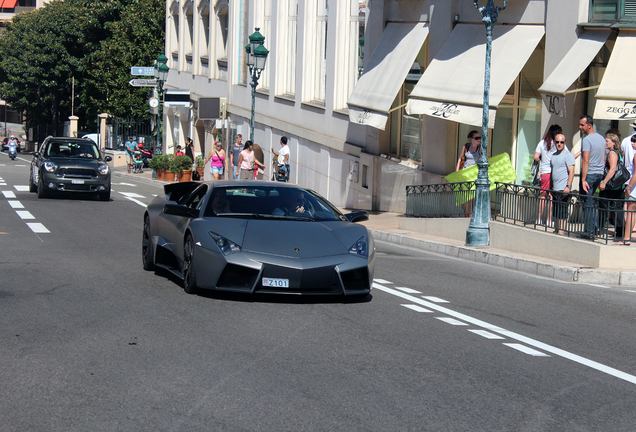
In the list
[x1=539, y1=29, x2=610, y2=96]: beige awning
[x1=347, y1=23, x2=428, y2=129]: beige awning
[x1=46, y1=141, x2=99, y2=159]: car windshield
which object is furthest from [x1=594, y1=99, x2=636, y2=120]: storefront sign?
[x1=46, y1=141, x2=99, y2=159]: car windshield

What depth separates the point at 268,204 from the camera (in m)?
13.8

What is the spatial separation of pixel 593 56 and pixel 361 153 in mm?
12804

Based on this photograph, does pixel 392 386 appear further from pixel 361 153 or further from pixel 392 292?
pixel 361 153

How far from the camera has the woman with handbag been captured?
18.0 metres

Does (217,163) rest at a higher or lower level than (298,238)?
lower

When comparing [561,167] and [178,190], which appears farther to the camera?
[561,167]

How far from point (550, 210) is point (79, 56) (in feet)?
254

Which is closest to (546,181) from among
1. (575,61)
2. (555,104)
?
(555,104)

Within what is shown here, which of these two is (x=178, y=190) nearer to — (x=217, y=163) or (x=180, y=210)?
(x=180, y=210)

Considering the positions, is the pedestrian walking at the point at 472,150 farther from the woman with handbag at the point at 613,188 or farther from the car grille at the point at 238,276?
the car grille at the point at 238,276

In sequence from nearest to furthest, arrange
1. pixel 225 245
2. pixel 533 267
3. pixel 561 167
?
pixel 225 245, pixel 533 267, pixel 561 167

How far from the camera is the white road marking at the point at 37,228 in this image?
69.4 feet

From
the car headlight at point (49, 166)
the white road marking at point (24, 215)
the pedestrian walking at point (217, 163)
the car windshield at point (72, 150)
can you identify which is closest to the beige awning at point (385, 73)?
the pedestrian walking at point (217, 163)

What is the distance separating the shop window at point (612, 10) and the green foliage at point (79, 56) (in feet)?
185
